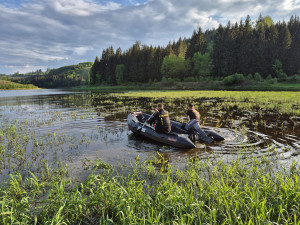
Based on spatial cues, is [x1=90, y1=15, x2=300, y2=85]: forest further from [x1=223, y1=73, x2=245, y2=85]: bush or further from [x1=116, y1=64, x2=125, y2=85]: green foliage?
[x1=116, y1=64, x2=125, y2=85]: green foliage

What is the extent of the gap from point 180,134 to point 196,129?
956 mm

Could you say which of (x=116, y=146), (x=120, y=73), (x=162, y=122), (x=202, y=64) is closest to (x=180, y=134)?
(x=162, y=122)

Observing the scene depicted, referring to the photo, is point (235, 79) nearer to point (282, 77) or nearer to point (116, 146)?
point (282, 77)

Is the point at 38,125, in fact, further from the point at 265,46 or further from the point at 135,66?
the point at 135,66

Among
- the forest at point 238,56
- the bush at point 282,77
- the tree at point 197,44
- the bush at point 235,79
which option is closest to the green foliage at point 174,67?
the forest at point 238,56

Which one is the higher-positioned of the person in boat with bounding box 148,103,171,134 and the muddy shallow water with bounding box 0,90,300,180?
the person in boat with bounding box 148,103,171,134

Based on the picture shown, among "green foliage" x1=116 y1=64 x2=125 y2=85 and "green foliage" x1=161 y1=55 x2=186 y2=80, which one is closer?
"green foliage" x1=161 y1=55 x2=186 y2=80

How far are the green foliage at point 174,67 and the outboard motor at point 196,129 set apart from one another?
210ft

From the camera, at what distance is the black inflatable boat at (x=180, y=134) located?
8844mm

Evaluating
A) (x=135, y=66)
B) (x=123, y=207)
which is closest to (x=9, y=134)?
(x=123, y=207)

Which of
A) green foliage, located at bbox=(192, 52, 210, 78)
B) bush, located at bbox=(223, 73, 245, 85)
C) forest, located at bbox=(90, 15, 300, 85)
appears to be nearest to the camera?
bush, located at bbox=(223, 73, 245, 85)

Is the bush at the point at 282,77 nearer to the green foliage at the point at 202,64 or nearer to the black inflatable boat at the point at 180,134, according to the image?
the green foliage at the point at 202,64

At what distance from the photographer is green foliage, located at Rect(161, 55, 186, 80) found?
234 ft

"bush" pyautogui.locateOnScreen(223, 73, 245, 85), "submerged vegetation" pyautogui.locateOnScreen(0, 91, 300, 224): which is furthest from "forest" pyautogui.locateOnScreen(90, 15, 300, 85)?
"submerged vegetation" pyautogui.locateOnScreen(0, 91, 300, 224)
